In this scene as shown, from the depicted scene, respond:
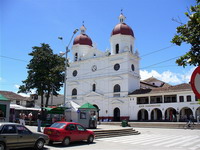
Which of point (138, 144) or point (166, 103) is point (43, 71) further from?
point (138, 144)

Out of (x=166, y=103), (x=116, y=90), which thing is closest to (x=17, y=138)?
(x=166, y=103)

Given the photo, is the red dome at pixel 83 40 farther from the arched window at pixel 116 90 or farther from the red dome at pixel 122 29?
the arched window at pixel 116 90

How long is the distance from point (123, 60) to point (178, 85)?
11715 mm

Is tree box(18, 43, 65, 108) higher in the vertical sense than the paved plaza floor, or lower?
higher

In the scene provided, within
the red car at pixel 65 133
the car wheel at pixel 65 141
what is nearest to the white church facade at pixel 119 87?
the red car at pixel 65 133

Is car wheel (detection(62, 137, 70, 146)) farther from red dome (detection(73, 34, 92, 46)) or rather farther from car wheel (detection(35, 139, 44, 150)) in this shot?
red dome (detection(73, 34, 92, 46))

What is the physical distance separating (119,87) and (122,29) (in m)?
12.3

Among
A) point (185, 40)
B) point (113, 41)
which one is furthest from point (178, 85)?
point (185, 40)

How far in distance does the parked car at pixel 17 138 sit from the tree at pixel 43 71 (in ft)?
83.2

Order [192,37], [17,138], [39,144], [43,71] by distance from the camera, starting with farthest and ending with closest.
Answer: [43,71] → [39,144] → [17,138] → [192,37]

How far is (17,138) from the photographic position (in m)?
10.8

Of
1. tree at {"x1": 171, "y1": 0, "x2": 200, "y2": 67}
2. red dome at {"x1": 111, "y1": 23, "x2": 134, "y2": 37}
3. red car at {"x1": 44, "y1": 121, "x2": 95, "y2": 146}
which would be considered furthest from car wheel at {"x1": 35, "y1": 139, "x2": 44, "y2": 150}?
red dome at {"x1": 111, "y1": 23, "x2": 134, "y2": 37}

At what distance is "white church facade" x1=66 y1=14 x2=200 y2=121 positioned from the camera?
4031 centimetres

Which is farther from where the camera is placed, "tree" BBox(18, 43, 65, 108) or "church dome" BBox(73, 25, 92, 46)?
"church dome" BBox(73, 25, 92, 46)
